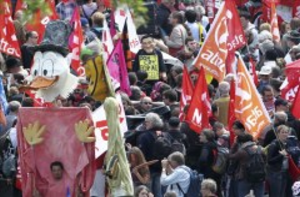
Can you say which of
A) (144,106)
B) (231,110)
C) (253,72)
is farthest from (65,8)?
(231,110)

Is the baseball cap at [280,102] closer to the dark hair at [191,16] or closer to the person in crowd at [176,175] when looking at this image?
the person in crowd at [176,175]

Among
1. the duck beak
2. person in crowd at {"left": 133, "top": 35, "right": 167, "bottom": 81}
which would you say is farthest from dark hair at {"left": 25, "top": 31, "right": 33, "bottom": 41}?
the duck beak

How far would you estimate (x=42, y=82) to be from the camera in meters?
25.6

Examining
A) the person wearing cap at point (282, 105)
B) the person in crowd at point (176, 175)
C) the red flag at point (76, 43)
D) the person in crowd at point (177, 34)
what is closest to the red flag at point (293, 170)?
the person wearing cap at point (282, 105)

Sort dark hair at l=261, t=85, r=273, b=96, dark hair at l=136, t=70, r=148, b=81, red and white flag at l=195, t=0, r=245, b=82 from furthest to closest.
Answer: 1. dark hair at l=136, t=70, r=148, b=81
2. red and white flag at l=195, t=0, r=245, b=82
3. dark hair at l=261, t=85, r=273, b=96

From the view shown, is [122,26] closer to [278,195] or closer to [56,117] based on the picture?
[278,195]

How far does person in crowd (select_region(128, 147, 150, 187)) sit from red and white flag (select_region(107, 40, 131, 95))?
7.80 ft

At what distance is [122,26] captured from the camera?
33312mm

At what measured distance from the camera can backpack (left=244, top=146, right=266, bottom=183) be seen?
2741 cm

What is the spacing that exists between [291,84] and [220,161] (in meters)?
2.79

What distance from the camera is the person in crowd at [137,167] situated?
26703mm

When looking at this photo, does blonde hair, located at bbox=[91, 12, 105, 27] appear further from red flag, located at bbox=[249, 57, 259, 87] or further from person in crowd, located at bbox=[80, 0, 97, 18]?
red flag, located at bbox=[249, 57, 259, 87]

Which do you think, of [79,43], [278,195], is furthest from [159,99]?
[278,195]

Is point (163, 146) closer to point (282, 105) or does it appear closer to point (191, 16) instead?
point (282, 105)
